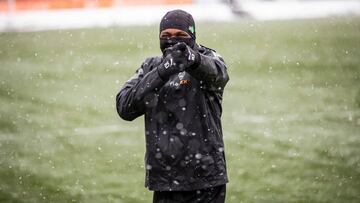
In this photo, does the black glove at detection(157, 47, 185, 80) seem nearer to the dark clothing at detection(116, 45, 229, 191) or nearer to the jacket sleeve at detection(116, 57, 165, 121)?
the jacket sleeve at detection(116, 57, 165, 121)

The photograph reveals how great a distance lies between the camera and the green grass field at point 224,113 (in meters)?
6.86

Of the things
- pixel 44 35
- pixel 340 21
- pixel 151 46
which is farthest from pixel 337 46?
pixel 44 35

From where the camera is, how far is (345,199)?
20.8 feet

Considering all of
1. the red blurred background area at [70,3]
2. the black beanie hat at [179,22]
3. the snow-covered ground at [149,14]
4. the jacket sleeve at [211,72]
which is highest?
the red blurred background area at [70,3]

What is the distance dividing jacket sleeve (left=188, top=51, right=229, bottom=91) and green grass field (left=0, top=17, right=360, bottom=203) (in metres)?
2.93

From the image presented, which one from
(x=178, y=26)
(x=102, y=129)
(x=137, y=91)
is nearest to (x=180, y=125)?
→ (x=137, y=91)

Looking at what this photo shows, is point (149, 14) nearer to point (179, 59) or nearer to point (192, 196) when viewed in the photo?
point (192, 196)

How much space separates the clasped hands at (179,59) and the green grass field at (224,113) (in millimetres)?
3252

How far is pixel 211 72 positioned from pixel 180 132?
38cm

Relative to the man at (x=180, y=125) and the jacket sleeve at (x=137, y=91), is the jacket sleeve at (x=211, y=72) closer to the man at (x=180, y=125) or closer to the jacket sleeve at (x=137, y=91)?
the man at (x=180, y=125)

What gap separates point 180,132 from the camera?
3611 millimetres

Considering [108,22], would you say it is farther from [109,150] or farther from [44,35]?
[109,150]

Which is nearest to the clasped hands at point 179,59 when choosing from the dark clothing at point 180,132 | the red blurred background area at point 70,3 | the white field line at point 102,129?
the dark clothing at point 180,132

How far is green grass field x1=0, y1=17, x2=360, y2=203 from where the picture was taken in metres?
6.86
